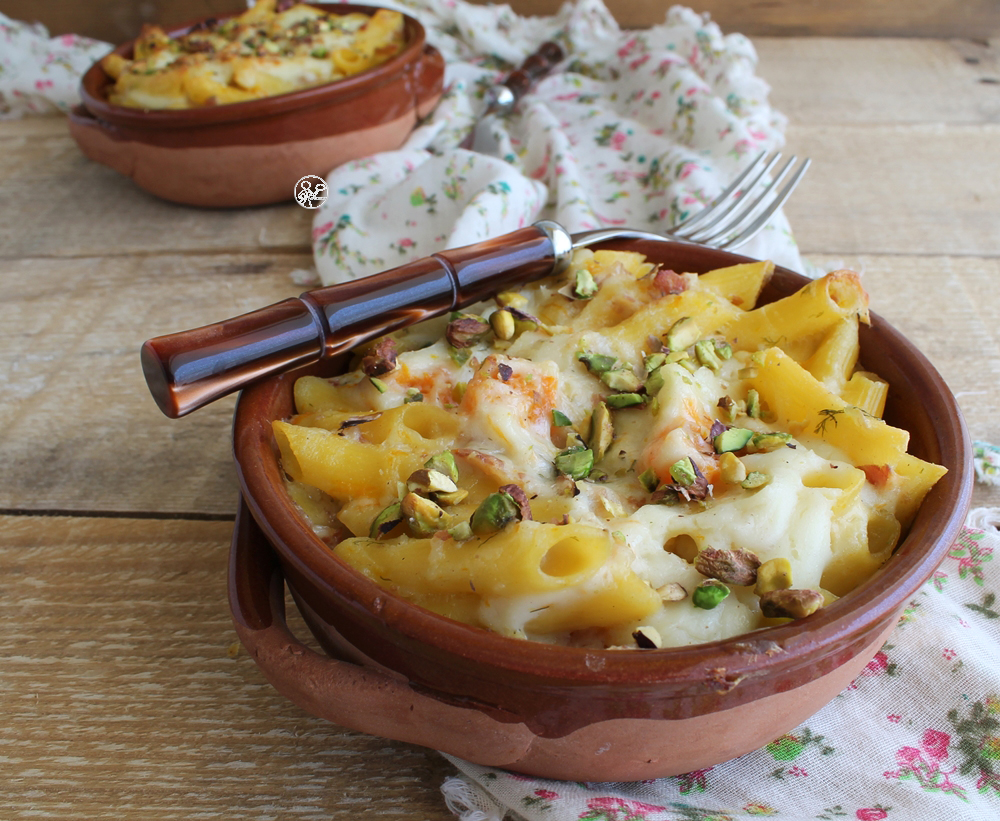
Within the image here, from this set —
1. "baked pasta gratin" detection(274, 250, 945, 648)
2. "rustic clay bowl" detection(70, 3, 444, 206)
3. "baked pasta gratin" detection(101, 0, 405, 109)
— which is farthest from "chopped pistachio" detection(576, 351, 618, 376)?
"baked pasta gratin" detection(101, 0, 405, 109)

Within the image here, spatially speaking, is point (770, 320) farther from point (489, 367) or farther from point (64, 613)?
point (64, 613)

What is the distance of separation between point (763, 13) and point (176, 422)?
2376 millimetres

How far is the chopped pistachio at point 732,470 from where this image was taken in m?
0.79

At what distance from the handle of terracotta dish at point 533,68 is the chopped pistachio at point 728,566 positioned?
62.9 inches

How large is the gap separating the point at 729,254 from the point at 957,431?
1.30ft

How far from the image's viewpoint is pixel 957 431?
33.7 inches

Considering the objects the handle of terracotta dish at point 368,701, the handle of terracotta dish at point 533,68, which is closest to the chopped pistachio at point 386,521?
the handle of terracotta dish at point 368,701

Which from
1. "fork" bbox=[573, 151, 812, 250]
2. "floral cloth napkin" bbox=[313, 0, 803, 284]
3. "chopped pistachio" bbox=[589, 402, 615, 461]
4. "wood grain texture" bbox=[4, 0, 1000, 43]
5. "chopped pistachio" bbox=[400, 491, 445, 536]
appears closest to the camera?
"chopped pistachio" bbox=[400, 491, 445, 536]

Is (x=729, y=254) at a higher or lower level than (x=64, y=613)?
higher

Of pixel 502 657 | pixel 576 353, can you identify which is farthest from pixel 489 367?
pixel 502 657

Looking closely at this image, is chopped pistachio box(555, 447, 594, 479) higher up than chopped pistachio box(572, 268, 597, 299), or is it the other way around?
chopped pistachio box(572, 268, 597, 299)

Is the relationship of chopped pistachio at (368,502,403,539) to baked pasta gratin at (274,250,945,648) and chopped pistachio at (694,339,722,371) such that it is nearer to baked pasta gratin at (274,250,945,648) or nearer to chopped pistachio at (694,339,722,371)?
baked pasta gratin at (274,250,945,648)

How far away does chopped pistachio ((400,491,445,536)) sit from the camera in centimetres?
76

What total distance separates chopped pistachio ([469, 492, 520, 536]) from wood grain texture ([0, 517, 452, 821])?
27 centimetres
